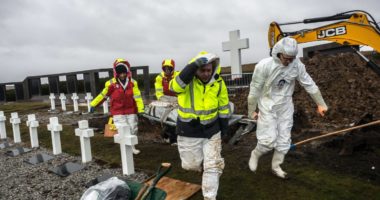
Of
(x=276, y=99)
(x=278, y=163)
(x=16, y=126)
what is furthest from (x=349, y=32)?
(x=16, y=126)

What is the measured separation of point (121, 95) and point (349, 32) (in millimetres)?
4386

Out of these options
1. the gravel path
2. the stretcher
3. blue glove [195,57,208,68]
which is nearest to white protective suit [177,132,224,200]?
blue glove [195,57,208,68]

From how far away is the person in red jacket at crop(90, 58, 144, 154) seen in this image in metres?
6.29

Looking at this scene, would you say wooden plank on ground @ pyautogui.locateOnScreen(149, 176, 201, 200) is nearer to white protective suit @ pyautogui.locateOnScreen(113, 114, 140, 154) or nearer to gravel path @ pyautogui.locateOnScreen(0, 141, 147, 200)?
gravel path @ pyautogui.locateOnScreen(0, 141, 147, 200)

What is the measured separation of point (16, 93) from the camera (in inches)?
1008

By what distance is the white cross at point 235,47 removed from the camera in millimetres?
14351

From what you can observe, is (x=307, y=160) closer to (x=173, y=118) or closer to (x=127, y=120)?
(x=173, y=118)

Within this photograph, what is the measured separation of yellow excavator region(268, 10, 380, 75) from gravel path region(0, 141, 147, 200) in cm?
414

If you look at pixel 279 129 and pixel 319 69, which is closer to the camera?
pixel 279 129

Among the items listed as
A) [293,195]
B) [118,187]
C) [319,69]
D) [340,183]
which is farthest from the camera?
[319,69]

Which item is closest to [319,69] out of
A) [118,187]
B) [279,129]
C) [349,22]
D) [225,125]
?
[349,22]

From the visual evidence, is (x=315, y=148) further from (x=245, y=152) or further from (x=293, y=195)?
(x=293, y=195)

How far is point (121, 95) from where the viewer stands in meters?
6.29

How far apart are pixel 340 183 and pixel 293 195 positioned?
804 millimetres
